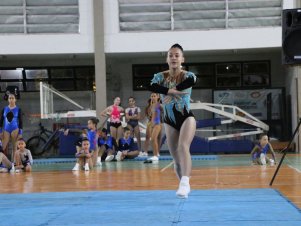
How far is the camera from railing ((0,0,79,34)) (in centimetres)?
1811

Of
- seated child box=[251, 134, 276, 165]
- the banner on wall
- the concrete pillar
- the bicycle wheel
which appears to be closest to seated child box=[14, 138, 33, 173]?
the concrete pillar

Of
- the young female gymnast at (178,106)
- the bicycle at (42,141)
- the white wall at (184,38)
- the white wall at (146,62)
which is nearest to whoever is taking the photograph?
the young female gymnast at (178,106)

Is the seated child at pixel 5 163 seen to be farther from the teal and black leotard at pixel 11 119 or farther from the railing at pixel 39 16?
the railing at pixel 39 16

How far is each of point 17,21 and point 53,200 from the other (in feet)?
38.1

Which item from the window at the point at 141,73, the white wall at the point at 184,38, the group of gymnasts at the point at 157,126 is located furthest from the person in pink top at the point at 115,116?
the window at the point at 141,73

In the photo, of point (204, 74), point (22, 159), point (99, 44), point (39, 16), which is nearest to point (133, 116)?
point (99, 44)

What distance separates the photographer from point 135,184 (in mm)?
9773

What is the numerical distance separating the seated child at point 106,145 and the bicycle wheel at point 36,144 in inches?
177

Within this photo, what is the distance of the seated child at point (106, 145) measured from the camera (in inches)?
616

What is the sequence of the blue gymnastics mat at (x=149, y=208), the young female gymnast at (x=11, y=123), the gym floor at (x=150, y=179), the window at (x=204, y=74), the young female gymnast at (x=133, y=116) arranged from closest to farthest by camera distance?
the blue gymnastics mat at (x=149, y=208) < the gym floor at (x=150, y=179) < the young female gymnast at (x=11, y=123) < the young female gymnast at (x=133, y=116) < the window at (x=204, y=74)

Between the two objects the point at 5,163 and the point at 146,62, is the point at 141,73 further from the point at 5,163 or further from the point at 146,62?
the point at 5,163

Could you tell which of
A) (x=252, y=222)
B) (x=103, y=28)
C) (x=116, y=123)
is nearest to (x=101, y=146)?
(x=116, y=123)

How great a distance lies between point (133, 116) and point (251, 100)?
552 centimetres

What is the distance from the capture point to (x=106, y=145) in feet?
51.7
